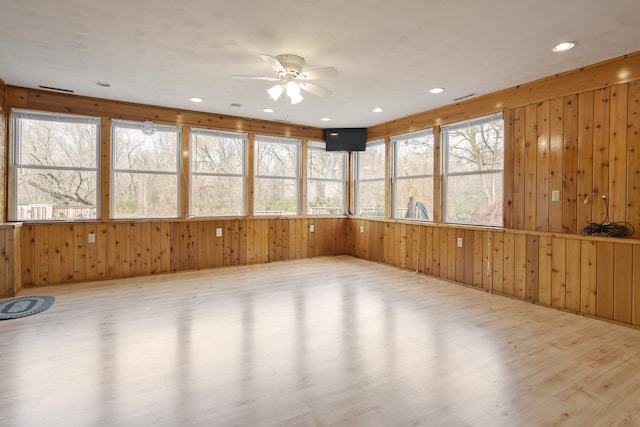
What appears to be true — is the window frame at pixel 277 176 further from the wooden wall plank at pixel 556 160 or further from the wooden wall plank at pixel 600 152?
the wooden wall plank at pixel 600 152

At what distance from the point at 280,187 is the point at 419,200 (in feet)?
8.55

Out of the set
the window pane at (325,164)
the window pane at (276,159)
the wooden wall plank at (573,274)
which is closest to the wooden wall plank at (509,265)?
the wooden wall plank at (573,274)

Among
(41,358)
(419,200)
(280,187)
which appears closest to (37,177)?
(41,358)

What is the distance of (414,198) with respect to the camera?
5.96 meters

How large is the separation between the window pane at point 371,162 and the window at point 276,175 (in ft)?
4.47

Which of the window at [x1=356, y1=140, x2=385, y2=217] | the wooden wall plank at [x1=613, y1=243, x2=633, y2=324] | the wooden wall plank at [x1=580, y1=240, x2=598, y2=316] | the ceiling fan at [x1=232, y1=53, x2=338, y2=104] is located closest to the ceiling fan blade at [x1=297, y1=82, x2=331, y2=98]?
the ceiling fan at [x1=232, y1=53, x2=338, y2=104]

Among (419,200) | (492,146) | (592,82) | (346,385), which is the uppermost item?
(592,82)

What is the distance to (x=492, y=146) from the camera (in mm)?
4699

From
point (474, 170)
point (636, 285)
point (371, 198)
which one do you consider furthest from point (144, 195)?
point (636, 285)

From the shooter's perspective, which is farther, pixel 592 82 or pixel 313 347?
pixel 592 82

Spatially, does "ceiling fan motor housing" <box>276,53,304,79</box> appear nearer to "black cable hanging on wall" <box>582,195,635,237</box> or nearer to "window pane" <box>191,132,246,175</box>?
"window pane" <box>191,132,246,175</box>

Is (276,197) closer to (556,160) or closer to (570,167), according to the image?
(556,160)

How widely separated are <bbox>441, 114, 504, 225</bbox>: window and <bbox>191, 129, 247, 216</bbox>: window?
3536mm

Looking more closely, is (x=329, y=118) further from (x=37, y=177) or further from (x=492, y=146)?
(x=37, y=177)
